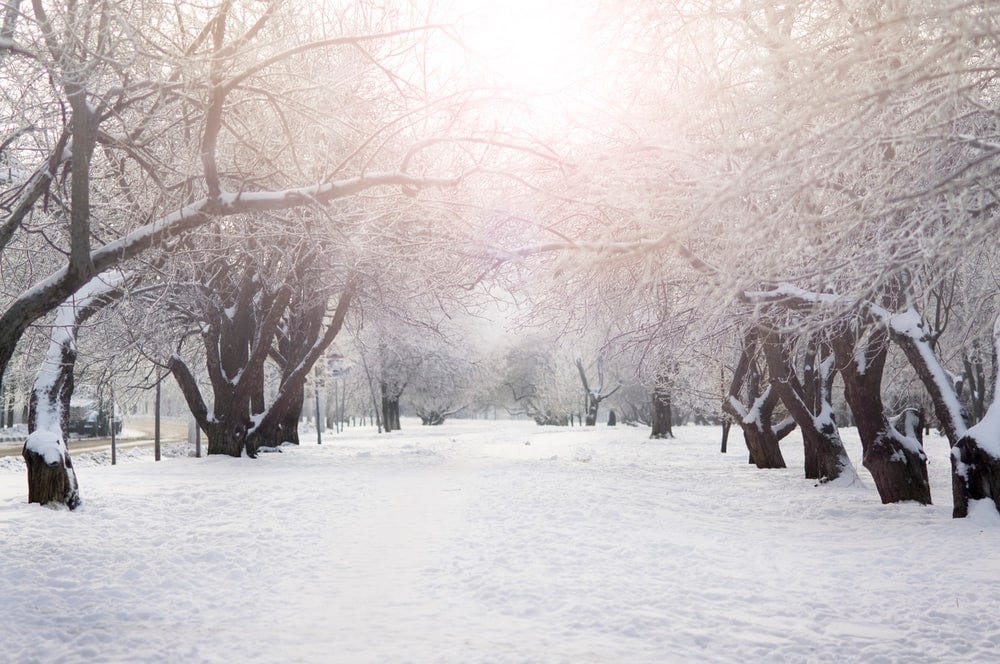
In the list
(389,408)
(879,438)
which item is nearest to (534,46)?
(879,438)

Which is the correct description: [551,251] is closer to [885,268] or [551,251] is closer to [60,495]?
[885,268]

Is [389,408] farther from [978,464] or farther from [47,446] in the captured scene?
[978,464]

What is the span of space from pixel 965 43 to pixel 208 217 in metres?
5.70

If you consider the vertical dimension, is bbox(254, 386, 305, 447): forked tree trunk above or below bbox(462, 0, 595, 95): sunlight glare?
below

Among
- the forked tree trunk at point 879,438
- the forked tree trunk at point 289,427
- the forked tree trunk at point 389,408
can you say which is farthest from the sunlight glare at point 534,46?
the forked tree trunk at point 389,408

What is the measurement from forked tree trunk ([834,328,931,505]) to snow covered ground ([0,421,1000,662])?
1.74 feet

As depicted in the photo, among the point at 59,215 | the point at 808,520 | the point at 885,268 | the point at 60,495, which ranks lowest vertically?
the point at 808,520

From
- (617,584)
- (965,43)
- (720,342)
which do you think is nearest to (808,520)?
(720,342)

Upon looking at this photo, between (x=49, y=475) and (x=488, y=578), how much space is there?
21.3 ft

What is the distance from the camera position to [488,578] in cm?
639

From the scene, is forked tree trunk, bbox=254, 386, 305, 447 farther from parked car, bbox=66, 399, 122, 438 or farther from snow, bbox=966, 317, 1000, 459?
snow, bbox=966, 317, 1000, 459

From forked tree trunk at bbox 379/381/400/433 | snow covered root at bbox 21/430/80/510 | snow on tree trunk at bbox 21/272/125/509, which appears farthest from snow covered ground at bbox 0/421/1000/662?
forked tree trunk at bbox 379/381/400/433

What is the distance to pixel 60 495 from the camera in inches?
380

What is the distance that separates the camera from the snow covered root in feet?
31.7
